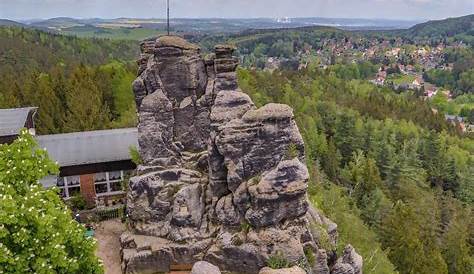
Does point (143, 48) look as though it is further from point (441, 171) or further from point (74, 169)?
point (441, 171)

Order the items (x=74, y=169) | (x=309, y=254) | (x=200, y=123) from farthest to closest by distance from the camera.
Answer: (x=74, y=169)
(x=200, y=123)
(x=309, y=254)

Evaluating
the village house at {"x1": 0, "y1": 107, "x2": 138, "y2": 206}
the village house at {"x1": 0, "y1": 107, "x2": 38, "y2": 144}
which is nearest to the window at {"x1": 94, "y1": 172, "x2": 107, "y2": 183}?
the village house at {"x1": 0, "y1": 107, "x2": 138, "y2": 206}

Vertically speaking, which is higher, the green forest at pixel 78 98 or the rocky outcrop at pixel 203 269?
the rocky outcrop at pixel 203 269

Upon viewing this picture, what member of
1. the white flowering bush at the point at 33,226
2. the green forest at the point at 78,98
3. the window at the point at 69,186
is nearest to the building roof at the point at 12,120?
the window at the point at 69,186

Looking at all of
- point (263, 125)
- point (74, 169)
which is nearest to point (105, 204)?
point (74, 169)

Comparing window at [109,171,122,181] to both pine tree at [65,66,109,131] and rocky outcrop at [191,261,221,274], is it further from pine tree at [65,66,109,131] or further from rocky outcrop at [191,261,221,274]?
pine tree at [65,66,109,131]

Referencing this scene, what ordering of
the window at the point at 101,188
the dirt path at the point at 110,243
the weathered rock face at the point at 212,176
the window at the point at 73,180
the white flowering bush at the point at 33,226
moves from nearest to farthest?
the white flowering bush at the point at 33,226 < the weathered rock face at the point at 212,176 < the dirt path at the point at 110,243 < the window at the point at 73,180 < the window at the point at 101,188

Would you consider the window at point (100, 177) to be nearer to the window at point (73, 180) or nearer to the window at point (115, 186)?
the window at point (115, 186)
